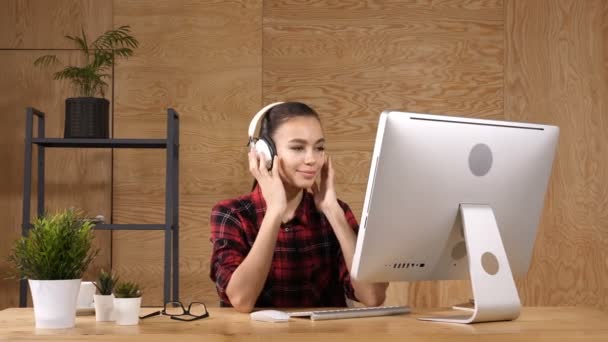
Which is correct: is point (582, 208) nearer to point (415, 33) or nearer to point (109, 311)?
point (415, 33)

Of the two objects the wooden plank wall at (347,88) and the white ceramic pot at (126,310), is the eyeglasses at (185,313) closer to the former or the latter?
the white ceramic pot at (126,310)

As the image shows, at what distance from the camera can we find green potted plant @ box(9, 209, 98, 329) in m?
1.53

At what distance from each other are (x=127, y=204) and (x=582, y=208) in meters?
2.18

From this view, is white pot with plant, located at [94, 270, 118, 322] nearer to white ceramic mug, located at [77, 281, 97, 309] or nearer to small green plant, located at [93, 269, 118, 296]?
small green plant, located at [93, 269, 118, 296]

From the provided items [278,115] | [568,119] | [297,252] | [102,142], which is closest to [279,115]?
[278,115]

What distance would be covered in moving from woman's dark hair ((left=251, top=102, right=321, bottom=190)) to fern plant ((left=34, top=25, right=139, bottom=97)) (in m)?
1.26

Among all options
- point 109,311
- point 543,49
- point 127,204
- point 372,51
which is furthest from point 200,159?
point 109,311

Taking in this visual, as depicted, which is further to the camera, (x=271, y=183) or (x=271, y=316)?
(x=271, y=183)

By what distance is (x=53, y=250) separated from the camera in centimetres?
153

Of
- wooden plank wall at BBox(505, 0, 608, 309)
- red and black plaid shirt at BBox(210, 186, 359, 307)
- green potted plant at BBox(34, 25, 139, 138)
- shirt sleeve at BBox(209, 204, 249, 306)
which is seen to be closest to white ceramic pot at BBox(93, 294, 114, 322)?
shirt sleeve at BBox(209, 204, 249, 306)

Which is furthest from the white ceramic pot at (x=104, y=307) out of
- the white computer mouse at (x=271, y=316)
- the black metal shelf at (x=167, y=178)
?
the black metal shelf at (x=167, y=178)

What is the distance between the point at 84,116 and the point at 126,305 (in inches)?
72.0

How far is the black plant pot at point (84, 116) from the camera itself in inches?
128

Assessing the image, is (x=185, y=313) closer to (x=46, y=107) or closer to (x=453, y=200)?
(x=453, y=200)
